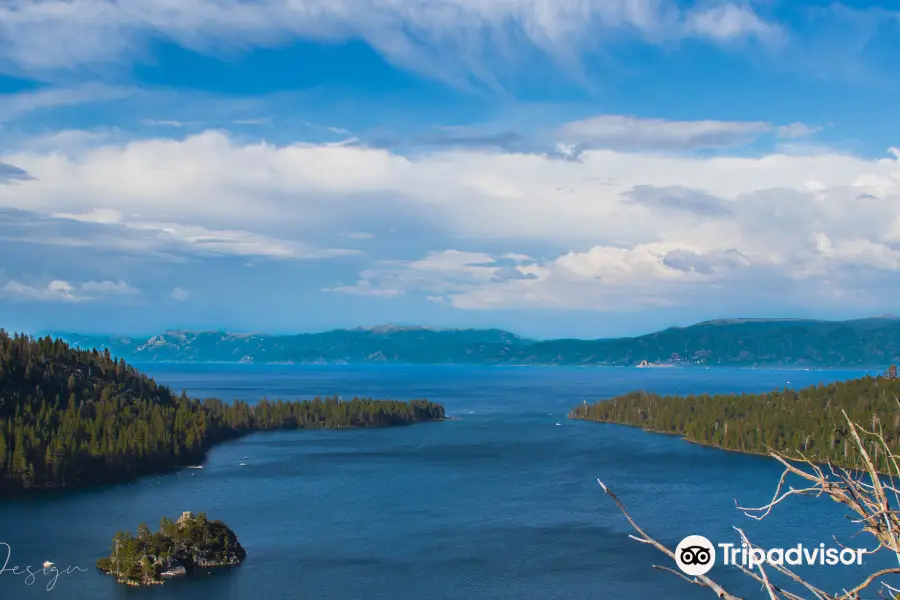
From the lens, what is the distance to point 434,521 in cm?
9950

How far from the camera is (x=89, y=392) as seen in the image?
163 meters

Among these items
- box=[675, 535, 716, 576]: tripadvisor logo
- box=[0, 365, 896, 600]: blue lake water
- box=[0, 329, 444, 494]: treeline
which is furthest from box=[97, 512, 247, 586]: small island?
box=[675, 535, 716, 576]: tripadvisor logo

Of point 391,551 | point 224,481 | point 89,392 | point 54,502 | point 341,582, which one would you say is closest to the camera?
point 341,582

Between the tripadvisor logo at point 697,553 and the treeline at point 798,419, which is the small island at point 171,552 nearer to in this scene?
the tripadvisor logo at point 697,553

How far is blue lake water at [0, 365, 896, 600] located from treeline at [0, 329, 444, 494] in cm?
787

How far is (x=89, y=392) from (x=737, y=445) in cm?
12636

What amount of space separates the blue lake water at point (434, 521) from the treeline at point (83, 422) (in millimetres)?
7870

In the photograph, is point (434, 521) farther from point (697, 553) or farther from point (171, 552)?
point (697, 553)

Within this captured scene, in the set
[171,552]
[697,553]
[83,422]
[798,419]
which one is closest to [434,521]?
[171,552]

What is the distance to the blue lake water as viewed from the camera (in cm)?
7294

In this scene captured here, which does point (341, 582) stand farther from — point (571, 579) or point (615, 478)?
point (615, 478)

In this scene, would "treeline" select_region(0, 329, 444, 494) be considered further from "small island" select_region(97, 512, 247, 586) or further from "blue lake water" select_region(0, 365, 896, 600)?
"small island" select_region(97, 512, 247, 586)

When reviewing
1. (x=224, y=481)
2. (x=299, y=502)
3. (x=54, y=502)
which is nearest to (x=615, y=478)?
(x=299, y=502)

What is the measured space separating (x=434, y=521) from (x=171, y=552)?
3256 cm
